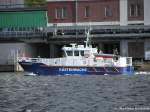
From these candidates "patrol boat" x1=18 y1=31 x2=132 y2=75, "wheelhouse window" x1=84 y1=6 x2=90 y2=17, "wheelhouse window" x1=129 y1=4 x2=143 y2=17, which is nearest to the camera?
"patrol boat" x1=18 y1=31 x2=132 y2=75

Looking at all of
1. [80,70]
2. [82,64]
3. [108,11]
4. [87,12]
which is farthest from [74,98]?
[87,12]

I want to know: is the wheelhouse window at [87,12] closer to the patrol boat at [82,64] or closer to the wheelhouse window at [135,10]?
the wheelhouse window at [135,10]

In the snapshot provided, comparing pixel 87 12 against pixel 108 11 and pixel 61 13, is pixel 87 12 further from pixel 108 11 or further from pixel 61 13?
pixel 61 13

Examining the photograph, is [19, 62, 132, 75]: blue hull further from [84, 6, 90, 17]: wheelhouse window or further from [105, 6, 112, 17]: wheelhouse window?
[84, 6, 90, 17]: wheelhouse window

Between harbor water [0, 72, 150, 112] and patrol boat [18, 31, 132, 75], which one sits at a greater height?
patrol boat [18, 31, 132, 75]

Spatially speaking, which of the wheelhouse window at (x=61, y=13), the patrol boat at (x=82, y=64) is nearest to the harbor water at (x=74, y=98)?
the patrol boat at (x=82, y=64)

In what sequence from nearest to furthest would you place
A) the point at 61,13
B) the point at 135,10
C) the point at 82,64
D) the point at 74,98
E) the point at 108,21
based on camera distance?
the point at 74,98 → the point at 82,64 → the point at 135,10 → the point at 108,21 → the point at 61,13

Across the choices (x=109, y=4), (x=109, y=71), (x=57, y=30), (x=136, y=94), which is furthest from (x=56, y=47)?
(x=136, y=94)

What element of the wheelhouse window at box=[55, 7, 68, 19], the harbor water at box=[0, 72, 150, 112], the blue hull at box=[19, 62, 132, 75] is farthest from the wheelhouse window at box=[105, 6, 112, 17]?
the harbor water at box=[0, 72, 150, 112]

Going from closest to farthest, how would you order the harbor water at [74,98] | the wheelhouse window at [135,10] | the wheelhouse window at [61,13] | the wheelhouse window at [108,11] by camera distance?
the harbor water at [74,98] → the wheelhouse window at [135,10] → the wheelhouse window at [108,11] → the wheelhouse window at [61,13]

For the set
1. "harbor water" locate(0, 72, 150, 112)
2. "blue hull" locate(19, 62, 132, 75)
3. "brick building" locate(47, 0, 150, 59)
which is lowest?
"harbor water" locate(0, 72, 150, 112)

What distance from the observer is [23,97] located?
2109 inches

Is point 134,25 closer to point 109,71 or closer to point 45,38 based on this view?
→ point 45,38

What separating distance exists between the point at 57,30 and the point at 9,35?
859 cm
